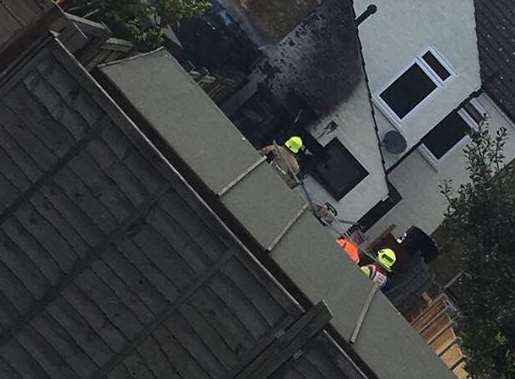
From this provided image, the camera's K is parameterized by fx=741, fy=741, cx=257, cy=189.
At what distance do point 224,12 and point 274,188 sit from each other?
416 inches

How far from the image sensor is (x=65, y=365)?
39.5 feet

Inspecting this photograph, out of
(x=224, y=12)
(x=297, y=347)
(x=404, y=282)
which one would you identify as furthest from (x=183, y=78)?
(x=404, y=282)

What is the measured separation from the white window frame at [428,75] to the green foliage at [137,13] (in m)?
8.38

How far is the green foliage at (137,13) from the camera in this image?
17219 mm

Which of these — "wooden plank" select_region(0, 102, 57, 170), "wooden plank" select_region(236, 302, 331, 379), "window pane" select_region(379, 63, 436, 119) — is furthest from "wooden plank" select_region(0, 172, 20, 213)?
"window pane" select_region(379, 63, 436, 119)

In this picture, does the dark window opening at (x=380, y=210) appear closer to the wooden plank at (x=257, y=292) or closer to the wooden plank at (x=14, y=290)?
the wooden plank at (x=257, y=292)

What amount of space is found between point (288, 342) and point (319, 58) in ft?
44.6

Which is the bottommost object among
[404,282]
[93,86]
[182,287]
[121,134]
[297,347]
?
[404,282]

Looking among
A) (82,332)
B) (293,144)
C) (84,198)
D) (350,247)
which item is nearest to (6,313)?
(82,332)

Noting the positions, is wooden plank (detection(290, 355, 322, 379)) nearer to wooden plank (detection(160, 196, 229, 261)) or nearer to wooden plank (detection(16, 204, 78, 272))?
wooden plank (detection(160, 196, 229, 261))

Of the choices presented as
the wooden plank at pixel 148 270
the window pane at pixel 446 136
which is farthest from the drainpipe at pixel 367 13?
the wooden plank at pixel 148 270

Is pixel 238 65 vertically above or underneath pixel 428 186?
above

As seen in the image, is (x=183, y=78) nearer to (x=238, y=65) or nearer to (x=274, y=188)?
(x=274, y=188)

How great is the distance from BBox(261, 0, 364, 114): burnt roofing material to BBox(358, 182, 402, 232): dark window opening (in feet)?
14.7
